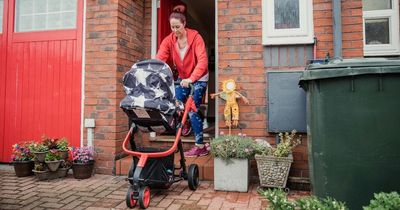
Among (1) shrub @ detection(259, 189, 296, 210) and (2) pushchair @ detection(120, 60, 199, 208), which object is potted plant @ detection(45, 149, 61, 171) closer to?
(2) pushchair @ detection(120, 60, 199, 208)

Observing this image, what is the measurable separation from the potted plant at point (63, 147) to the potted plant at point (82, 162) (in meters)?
0.12

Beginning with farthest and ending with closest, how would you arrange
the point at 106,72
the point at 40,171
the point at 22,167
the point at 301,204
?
the point at 106,72 < the point at 22,167 < the point at 40,171 < the point at 301,204

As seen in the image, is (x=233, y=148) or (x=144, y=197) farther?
(x=233, y=148)

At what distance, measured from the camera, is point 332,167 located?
243cm

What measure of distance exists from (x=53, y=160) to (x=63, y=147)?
22cm

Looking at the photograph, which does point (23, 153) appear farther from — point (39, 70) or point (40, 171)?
point (39, 70)

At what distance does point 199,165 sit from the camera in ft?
12.3

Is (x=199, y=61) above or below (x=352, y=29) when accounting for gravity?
below

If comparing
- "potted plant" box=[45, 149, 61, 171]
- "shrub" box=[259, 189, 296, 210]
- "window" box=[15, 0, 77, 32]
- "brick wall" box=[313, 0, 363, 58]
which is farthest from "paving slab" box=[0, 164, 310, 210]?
"window" box=[15, 0, 77, 32]

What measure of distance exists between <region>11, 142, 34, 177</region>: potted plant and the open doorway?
2104 millimetres

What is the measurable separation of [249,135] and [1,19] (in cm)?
420

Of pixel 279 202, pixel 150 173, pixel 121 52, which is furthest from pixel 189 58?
pixel 279 202

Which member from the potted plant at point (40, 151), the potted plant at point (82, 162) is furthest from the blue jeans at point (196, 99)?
the potted plant at point (40, 151)

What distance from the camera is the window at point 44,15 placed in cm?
440
